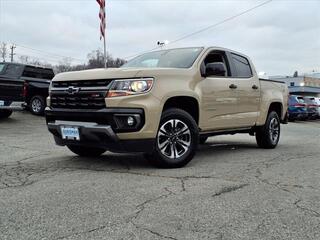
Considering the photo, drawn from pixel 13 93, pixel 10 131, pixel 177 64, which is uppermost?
pixel 177 64

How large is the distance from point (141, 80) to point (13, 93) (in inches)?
346

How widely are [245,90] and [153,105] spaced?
2.76m

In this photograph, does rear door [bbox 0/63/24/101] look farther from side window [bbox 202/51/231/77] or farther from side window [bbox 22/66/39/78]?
side window [bbox 202/51/231/77]

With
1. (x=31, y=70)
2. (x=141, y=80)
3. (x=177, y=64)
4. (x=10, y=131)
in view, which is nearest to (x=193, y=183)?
(x=141, y=80)

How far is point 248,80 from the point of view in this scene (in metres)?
8.21

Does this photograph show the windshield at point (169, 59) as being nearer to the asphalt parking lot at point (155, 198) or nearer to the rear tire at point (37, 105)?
the asphalt parking lot at point (155, 198)

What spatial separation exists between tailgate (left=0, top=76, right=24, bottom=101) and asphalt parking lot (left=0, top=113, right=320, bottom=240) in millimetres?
6210

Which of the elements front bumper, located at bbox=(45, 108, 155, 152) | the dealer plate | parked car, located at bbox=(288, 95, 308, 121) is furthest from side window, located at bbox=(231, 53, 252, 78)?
parked car, located at bbox=(288, 95, 308, 121)

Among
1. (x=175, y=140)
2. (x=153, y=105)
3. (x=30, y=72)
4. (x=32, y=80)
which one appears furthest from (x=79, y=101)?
(x=30, y=72)

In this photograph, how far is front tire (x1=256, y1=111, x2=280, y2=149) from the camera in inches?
354

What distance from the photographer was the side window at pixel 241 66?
8066 millimetres

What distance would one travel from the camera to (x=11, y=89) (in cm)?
1341

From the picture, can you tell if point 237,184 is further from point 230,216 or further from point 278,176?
point 230,216

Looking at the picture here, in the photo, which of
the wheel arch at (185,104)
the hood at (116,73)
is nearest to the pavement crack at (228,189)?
the wheel arch at (185,104)
